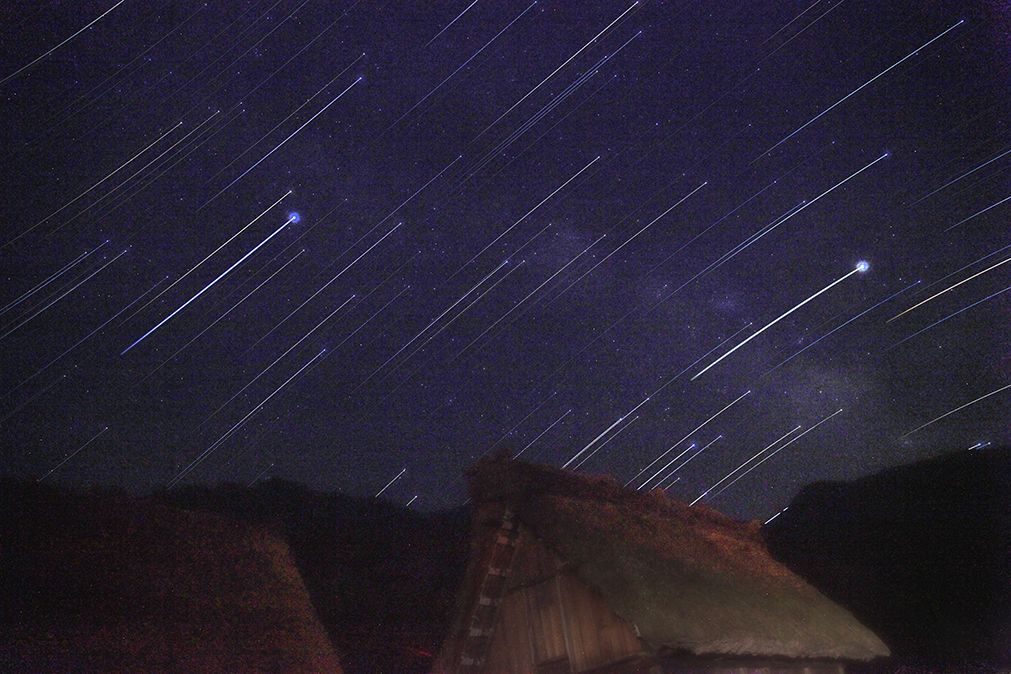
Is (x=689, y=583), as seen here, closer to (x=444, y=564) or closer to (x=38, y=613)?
(x=444, y=564)

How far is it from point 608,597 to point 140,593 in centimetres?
594

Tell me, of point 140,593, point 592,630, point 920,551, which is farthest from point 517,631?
point 920,551

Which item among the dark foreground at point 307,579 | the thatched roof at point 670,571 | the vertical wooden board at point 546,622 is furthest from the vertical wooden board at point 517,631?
the thatched roof at point 670,571

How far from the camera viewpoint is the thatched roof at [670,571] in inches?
384

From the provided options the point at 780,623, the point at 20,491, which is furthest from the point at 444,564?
the point at 20,491

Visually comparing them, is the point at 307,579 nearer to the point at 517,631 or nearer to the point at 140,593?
the point at 140,593

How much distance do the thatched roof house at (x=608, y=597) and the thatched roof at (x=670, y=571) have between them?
0.08ft

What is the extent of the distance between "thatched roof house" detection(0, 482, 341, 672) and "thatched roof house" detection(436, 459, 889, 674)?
3221mm

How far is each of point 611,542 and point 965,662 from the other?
1623 cm

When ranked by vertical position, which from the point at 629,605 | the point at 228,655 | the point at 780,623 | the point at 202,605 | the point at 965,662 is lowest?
the point at 965,662

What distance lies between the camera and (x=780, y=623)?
37.6 feet

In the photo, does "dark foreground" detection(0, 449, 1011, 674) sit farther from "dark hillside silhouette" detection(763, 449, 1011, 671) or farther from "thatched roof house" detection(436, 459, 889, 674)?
"thatched roof house" detection(436, 459, 889, 674)

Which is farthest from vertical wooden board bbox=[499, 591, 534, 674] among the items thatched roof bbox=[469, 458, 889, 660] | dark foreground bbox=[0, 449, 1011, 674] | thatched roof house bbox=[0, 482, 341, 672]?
thatched roof house bbox=[0, 482, 341, 672]

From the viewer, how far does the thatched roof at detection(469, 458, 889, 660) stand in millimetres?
9766
